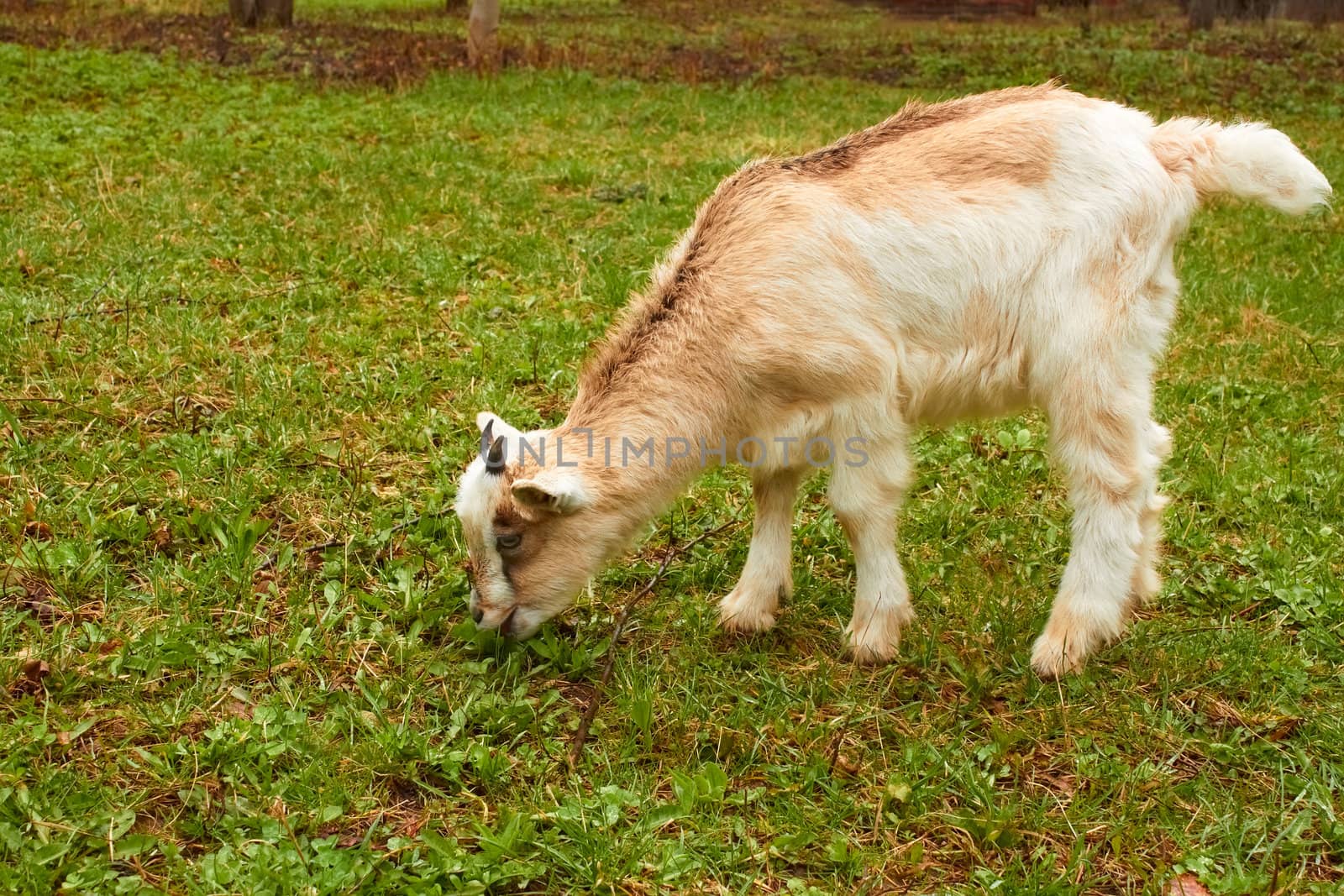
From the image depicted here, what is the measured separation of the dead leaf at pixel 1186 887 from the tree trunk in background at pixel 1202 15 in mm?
24016

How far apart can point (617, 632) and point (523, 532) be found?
0.57m

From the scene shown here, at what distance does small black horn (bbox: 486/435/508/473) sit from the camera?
3980mm

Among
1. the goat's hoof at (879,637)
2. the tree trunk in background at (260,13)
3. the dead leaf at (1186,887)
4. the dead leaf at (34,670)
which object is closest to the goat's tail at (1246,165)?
the goat's hoof at (879,637)

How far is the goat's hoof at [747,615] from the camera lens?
15.5ft

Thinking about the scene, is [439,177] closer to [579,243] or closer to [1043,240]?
[579,243]

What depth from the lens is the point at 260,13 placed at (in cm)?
1942

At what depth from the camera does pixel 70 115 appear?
1185cm

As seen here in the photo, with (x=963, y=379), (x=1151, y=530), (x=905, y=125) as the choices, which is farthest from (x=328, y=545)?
(x=1151, y=530)

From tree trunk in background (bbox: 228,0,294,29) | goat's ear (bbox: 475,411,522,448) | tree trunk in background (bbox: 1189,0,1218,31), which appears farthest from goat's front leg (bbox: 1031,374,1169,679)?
tree trunk in background (bbox: 1189,0,1218,31)

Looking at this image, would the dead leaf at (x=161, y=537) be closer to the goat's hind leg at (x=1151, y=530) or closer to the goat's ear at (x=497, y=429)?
the goat's ear at (x=497, y=429)

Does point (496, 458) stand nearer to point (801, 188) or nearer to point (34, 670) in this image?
point (801, 188)

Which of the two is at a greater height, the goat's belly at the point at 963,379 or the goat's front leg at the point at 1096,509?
the goat's belly at the point at 963,379

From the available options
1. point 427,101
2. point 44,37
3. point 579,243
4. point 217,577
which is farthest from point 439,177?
point 44,37

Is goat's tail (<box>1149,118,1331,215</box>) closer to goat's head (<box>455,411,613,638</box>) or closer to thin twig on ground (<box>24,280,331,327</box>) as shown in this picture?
goat's head (<box>455,411,613,638</box>)
